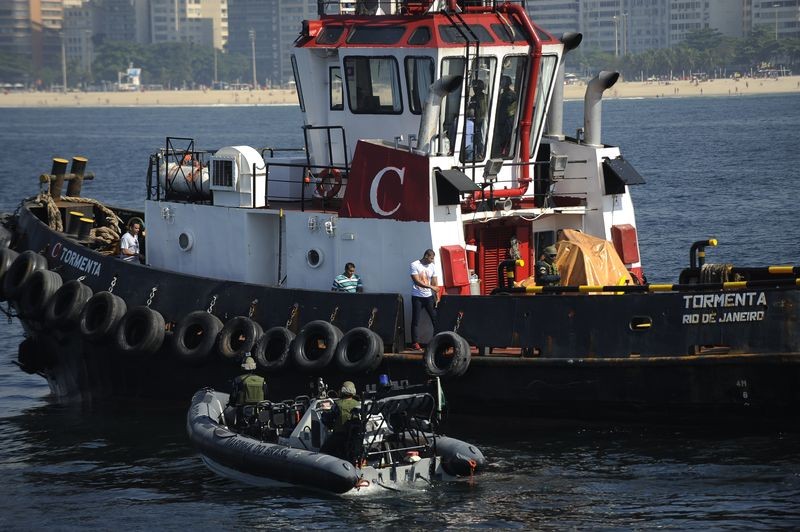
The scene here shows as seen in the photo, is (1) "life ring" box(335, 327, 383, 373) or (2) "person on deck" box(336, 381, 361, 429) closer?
(2) "person on deck" box(336, 381, 361, 429)

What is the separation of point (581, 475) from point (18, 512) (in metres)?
5.64

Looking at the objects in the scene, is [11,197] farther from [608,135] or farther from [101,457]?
[608,135]

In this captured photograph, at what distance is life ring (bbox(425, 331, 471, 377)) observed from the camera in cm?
1559

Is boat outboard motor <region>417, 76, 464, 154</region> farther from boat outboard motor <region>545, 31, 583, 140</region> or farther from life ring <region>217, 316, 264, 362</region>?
life ring <region>217, 316, 264, 362</region>

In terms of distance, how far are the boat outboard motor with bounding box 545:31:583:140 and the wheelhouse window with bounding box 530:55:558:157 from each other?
0.52 feet

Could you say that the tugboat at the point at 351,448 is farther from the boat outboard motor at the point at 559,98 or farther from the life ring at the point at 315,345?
the boat outboard motor at the point at 559,98

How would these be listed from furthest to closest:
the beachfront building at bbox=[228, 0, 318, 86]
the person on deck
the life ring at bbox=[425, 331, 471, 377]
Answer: the beachfront building at bbox=[228, 0, 318, 86] < the life ring at bbox=[425, 331, 471, 377] < the person on deck

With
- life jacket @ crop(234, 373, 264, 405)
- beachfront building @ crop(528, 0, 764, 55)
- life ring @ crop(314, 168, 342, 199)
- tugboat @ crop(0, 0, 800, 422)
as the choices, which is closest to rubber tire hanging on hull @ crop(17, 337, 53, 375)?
tugboat @ crop(0, 0, 800, 422)

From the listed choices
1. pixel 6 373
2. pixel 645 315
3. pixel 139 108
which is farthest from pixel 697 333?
pixel 139 108

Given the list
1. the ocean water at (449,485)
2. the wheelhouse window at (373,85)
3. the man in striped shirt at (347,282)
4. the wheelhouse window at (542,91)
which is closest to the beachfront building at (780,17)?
the wheelhouse window at (542,91)

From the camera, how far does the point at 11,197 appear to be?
158 ft

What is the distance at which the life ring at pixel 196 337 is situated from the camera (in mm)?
17016

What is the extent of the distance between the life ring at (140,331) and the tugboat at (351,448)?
8.77 ft

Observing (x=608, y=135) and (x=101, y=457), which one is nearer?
(x=101, y=457)
